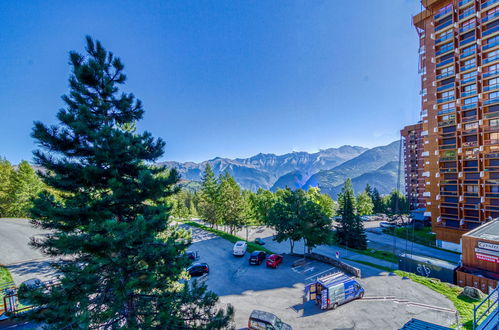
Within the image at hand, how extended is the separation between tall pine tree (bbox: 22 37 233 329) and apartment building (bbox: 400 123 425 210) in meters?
80.6

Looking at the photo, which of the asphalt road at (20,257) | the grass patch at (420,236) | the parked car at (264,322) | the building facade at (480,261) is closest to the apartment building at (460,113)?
the grass patch at (420,236)

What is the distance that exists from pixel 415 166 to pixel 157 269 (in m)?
88.7

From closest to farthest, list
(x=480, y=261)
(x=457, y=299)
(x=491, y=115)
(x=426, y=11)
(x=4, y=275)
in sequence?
(x=457, y=299)
(x=4, y=275)
(x=480, y=261)
(x=491, y=115)
(x=426, y=11)

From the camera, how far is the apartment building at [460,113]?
3172 centimetres

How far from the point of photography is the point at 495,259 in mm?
20344

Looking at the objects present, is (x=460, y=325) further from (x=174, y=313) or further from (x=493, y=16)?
(x=493, y=16)

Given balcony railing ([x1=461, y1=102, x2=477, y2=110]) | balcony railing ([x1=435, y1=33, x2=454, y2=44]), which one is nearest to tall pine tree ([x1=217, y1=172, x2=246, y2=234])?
balcony railing ([x1=461, y1=102, x2=477, y2=110])

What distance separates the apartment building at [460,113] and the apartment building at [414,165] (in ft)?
119

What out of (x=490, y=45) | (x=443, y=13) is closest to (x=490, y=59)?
(x=490, y=45)

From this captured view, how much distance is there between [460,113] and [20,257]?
62.2 meters

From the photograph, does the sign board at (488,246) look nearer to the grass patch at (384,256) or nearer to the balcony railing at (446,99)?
the grass patch at (384,256)

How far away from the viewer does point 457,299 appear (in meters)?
16.1

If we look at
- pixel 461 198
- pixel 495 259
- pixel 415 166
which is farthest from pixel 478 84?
pixel 415 166

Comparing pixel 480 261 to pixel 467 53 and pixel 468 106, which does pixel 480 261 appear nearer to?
pixel 468 106
